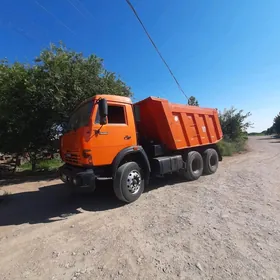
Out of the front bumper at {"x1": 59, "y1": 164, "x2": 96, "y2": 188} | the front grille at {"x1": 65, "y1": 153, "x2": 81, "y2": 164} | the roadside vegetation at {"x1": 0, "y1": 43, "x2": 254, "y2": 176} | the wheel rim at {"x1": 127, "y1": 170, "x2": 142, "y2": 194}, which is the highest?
the roadside vegetation at {"x1": 0, "y1": 43, "x2": 254, "y2": 176}

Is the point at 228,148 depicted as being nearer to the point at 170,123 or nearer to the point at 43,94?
the point at 170,123

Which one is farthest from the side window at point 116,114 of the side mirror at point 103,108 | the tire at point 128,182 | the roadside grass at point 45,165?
the roadside grass at point 45,165

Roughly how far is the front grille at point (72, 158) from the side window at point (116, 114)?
1115 millimetres

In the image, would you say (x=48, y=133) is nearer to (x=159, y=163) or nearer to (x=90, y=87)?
(x=90, y=87)

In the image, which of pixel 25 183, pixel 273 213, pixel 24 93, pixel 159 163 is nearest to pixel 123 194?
pixel 159 163

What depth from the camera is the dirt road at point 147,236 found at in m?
2.30

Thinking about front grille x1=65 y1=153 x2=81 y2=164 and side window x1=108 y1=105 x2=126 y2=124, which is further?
side window x1=108 y1=105 x2=126 y2=124

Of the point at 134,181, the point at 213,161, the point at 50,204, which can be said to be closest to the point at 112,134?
the point at 134,181

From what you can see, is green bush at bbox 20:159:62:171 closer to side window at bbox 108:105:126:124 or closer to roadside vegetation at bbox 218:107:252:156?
side window at bbox 108:105:126:124

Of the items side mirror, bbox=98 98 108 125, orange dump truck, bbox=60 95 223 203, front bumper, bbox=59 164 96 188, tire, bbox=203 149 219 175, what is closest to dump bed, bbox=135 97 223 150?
orange dump truck, bbox=60 95 223 203

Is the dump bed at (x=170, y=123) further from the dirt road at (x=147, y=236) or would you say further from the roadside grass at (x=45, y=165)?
the roadside grass at (x=45, y=165)

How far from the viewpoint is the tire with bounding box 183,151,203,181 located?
20.7ft

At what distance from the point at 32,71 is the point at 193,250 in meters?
8.36

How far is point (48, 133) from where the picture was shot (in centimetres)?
856
